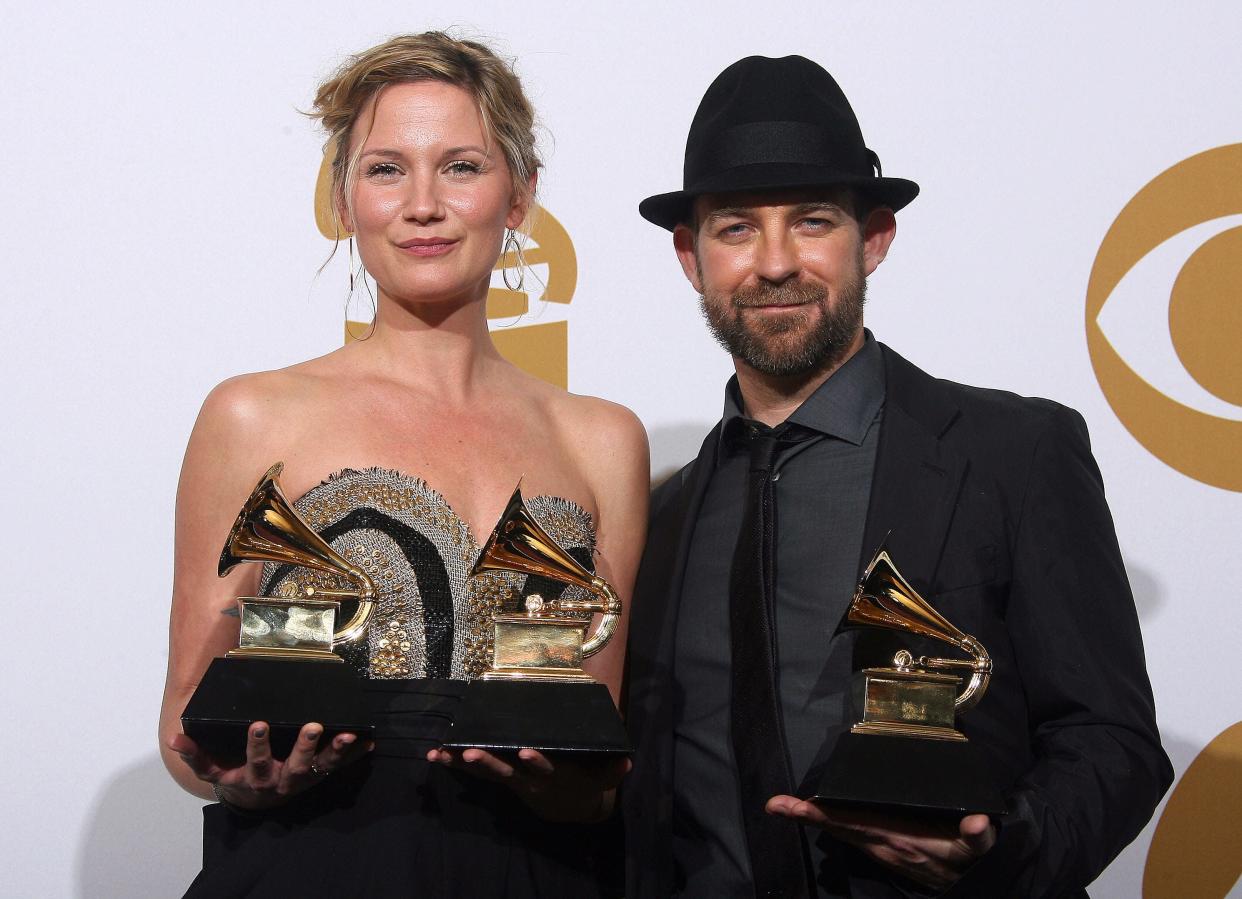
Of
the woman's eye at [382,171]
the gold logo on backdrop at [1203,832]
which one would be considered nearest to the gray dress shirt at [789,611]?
the woman's eye at [382,171]

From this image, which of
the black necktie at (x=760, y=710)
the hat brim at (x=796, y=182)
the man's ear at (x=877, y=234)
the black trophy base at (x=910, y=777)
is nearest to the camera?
the black trophy base at (x=910, y=777)

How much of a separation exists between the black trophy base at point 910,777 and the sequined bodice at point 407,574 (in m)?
0.61

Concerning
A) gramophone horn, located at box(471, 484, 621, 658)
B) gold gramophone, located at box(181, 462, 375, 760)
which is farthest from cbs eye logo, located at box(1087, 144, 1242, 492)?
gold gramophone, located at box(181, 462, 375, 760)

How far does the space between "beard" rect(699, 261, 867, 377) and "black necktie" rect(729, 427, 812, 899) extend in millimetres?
197

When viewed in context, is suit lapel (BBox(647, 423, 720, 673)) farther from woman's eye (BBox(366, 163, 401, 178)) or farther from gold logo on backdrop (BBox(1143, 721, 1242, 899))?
gold logo on backdrop (BBox(1143, 721, 1242, 899))

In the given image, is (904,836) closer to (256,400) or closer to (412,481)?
(412,481)

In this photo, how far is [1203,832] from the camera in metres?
3.12

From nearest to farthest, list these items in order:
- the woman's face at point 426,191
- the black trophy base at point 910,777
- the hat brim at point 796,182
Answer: the black trophy base at point 910,777 → the woman's face at point 426,191 → the hat brim at point 796,182

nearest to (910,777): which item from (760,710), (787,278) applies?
(760,710)

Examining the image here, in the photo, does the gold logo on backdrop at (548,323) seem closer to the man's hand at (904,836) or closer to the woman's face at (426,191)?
the woman's face at (426,191)

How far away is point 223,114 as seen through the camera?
3.08 meters

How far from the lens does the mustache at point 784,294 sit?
247 cm

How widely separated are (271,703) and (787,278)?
45.5 inches

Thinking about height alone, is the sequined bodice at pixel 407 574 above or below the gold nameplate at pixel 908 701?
above
